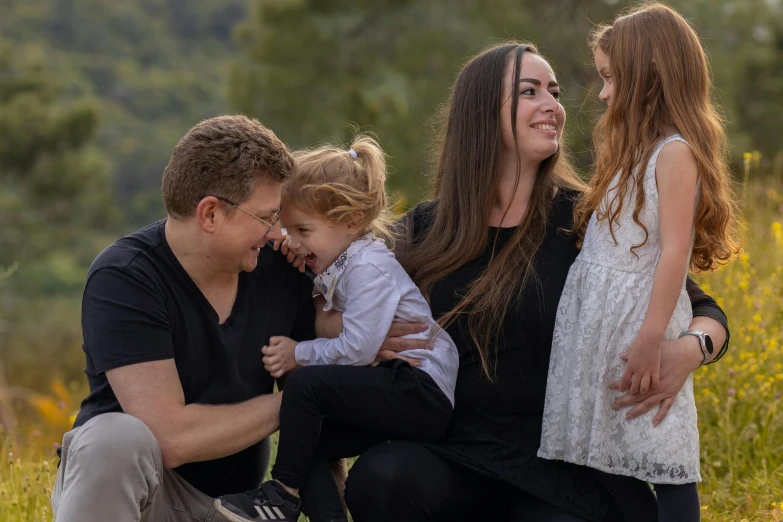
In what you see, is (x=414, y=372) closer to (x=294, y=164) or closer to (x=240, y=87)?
(x=294, y=164)

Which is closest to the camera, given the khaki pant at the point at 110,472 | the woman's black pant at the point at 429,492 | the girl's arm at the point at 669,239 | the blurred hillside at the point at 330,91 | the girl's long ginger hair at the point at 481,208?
the khaki pant at the point at 110,472

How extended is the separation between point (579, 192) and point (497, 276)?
43 cm

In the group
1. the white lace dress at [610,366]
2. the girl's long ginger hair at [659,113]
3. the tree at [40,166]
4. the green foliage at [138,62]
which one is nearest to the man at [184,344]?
the white lace dress at [610,366]

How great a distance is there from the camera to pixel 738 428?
4070 mm

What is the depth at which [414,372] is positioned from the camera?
3.00m

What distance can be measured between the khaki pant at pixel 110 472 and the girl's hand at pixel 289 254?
0.74 m

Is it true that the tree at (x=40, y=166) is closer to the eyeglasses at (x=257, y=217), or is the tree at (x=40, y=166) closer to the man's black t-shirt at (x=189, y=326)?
the man's black t-shirt at (x=189, y=326)

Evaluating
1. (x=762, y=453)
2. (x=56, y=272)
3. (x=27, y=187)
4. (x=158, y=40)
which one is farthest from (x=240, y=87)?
(x=158, y=40)

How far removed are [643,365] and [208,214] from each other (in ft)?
4.26

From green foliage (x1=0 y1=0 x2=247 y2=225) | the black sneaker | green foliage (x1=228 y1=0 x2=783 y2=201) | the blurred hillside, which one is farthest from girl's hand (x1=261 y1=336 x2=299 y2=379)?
green foliage (x1=0 y1=0 x2=247 y2=225)

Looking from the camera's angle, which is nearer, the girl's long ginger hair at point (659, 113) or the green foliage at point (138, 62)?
the girl's long ginger hair at point (659, 113)

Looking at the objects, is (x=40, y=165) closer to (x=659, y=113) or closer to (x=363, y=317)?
(x=363, y=317)

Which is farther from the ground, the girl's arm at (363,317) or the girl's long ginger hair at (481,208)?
the girl's long ginger hair at (481,208)

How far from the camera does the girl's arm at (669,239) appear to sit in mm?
2715
